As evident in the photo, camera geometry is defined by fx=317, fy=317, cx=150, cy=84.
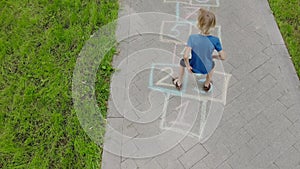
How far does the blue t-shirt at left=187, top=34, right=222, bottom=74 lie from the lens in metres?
3.40

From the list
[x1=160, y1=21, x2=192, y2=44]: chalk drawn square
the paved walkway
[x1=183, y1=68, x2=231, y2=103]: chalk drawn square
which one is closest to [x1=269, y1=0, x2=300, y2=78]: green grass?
the paved walkway

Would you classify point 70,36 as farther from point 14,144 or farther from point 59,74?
point 14,144

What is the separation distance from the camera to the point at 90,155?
3570mm

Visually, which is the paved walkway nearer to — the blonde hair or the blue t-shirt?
the blue t-shirt

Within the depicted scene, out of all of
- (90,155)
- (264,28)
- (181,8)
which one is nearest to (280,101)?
(264,28)

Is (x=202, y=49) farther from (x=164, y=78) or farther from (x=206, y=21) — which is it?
(x=164, y=78)

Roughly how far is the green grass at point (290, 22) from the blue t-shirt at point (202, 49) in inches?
59.5

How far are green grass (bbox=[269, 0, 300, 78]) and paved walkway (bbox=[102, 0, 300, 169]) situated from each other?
9 cm

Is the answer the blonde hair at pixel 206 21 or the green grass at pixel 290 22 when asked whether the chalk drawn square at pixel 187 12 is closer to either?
the green grass at pixel 290 22

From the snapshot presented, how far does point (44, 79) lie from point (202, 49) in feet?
7.07

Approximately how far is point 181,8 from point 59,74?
2.16m

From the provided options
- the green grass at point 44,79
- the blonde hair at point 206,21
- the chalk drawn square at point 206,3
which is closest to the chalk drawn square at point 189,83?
the green grass at point 44,79

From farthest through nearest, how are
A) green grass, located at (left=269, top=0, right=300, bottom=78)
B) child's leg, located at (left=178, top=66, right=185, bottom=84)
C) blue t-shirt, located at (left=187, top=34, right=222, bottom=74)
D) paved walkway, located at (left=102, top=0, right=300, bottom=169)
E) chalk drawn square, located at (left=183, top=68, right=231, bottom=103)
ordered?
green grass, located at (left=269, top=0, right=300, bottom=78) < chalk drawn square, located at (left=183, top=68, right=231, bottom=103) < child's leg, located at (left=178, top=66, right=185, bottom=84) < paved walkway, located at (left=102, top=0, right=300, bottom=169) < blue t-shirt, located at (left=187, top=34, right=222, bottom=74)

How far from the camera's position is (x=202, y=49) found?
346 centimetres
